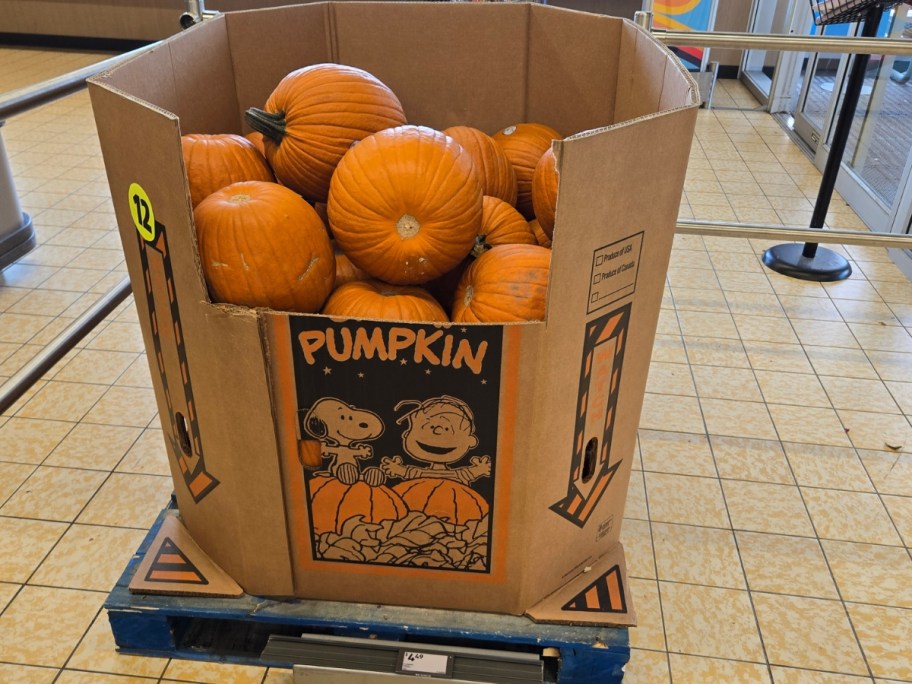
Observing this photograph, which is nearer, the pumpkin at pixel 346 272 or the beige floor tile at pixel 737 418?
the pumpkin at pixel 346 272

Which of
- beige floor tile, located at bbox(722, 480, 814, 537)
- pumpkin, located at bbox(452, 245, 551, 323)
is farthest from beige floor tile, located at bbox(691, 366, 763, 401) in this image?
pumpkin, located at bbox(452, 245, 551, 323)

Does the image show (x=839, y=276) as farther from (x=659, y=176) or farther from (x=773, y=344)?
(x=659, y=176)

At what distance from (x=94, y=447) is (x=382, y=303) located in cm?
126

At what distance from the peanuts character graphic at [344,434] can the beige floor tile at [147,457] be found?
3.21 feet

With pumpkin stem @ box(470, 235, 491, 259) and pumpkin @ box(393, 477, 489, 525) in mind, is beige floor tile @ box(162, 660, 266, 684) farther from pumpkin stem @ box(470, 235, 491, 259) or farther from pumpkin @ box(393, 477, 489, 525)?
pumpkin stem @ box(470, 235, 491, 259)

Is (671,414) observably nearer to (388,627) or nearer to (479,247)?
(479,247)

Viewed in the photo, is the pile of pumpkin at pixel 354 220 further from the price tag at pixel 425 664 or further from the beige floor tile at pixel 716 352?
the beige floor tile at pixel 716 352

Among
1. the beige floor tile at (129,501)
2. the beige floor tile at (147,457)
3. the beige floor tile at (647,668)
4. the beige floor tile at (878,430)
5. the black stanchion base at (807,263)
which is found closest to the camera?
the beige floor tile at (647,668)

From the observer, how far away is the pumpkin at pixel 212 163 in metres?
→ 1.32

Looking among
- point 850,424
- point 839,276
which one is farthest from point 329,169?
point 839,276

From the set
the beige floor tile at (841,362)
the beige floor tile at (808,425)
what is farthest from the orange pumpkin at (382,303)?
the beige floor tile at (841,362)

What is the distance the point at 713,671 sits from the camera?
4.84 feet

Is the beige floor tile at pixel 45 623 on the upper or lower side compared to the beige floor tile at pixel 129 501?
upper

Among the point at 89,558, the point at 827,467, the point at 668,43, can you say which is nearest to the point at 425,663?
the point at 89,558
